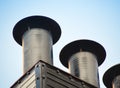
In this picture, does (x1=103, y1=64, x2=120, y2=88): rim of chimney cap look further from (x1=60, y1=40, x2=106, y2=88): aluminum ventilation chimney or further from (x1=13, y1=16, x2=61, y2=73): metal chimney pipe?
(x1=13, y1=16, x2=61, y2=73): metal chimney pipe

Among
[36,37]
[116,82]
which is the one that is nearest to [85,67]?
[116,82]

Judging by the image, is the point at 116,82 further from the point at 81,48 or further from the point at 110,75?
the point at 81,48

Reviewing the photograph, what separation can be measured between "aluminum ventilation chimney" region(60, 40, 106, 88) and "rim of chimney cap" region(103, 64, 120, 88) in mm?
554

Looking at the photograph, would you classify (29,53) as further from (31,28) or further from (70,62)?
(70,62)

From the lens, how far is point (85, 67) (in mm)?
14195

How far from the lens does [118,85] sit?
1534 cm

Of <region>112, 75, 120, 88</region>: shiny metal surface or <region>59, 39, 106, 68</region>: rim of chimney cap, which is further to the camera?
<region>112, 75, 120, 88</region>: shiny metal surface

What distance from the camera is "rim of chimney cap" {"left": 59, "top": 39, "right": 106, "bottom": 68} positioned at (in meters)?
14.9

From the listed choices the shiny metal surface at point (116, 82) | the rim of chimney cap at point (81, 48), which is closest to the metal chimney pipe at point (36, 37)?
the rim of chimney cap at point (81, 48)

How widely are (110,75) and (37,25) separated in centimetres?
413

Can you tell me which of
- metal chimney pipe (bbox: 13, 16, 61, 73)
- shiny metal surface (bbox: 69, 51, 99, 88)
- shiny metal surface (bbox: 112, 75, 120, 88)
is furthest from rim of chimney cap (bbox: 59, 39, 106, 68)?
shiny metal surface (bbox: 112, 75, 120, 88)

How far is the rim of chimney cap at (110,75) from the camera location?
1570 cm

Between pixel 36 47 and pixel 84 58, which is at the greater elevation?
pixel 84 58

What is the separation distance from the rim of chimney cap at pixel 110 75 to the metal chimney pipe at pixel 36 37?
275cm
